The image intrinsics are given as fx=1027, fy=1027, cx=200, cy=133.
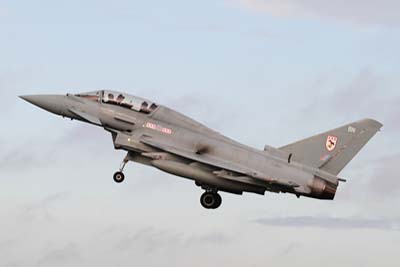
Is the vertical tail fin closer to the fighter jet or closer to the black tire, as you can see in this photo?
the fighter jet

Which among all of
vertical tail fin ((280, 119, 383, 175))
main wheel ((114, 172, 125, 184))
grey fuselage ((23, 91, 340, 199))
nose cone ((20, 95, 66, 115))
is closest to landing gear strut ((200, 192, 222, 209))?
grey fuselage ((23, 91, 340, 199))

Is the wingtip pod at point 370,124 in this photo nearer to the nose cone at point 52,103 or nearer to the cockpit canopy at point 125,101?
the cockpit canopy at point 125,101

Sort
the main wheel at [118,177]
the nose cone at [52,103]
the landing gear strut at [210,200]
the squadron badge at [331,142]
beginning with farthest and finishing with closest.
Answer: the squadron badge at [331,142], the landing gear strut at [210,200], the nose cone at [52,103], the main wheel at [118,177]

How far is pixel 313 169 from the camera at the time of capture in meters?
40.6

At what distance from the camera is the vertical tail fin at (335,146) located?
4106 centimetres

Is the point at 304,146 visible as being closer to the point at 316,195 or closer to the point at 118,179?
the point at 316,195

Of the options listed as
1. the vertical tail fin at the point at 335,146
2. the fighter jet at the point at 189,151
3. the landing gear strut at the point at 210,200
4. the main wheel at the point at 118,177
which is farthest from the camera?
the vertical tail fin at the point at 335,146

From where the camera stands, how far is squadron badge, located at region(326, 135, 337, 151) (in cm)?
4134

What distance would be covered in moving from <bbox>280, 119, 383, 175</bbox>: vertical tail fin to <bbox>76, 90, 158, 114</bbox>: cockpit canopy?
18.5ft

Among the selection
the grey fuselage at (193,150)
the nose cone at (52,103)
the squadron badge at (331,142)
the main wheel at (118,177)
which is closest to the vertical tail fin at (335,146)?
the squadron badge at (331,142)

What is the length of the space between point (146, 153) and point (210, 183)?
108 inches

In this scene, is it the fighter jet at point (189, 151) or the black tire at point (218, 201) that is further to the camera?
the black tire at point (218, 201)

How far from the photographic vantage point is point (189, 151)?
3950 cm

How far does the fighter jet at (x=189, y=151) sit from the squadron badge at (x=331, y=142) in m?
1.15
